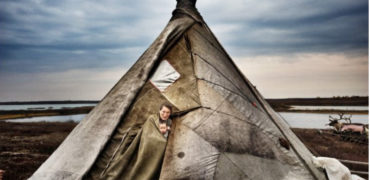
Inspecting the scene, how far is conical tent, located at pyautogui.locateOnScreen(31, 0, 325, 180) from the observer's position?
3.19 meters

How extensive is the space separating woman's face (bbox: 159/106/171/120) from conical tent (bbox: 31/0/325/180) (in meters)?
0.20

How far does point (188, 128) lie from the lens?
3381mm

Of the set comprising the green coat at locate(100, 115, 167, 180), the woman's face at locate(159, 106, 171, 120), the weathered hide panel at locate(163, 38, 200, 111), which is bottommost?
the green coat at locate(100, 115, 167, 180)

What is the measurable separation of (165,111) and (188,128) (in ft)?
1.31

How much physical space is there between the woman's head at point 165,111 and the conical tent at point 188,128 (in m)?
0.21

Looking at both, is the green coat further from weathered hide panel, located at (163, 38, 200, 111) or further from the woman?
weathered hide panel, located at (163, 38, 200, 111)

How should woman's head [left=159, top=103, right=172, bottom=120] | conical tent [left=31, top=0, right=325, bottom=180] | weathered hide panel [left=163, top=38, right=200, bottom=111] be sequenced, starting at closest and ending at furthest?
conical tent [left=31, top=0, right=325, bottom=180]
woman's head [left=159, top=103, right=172, bottom=120]
weathered hide panel [left=163, top=38, right=200, bottom=111]

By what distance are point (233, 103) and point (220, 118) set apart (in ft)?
1.47

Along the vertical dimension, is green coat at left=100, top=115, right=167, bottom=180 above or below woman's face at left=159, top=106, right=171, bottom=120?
below

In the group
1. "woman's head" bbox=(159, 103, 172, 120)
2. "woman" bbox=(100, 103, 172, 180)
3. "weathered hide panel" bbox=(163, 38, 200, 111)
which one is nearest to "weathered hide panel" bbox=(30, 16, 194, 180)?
"weathered hide panel" bbox=(163, 38, 200, 111)

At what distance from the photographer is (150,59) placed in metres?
4.15

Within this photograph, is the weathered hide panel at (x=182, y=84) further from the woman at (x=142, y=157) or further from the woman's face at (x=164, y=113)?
the woman at (x=142, y=157)

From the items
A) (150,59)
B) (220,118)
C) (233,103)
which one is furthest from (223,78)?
(150,59)

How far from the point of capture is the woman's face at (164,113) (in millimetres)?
3324
